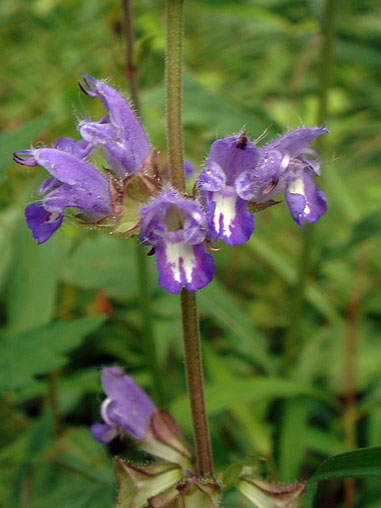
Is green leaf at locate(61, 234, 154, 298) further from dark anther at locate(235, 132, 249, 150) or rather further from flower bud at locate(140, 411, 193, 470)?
dark anther at locate(235, 132, 249, 150)

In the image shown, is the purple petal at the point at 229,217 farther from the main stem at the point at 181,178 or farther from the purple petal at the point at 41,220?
the purple petal at the point at 41,220

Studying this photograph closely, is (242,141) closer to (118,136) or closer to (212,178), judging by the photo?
(212,178)

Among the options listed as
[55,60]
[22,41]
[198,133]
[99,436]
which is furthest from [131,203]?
[22,41]

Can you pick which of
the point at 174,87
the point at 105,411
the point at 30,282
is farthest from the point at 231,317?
the point at 174,87

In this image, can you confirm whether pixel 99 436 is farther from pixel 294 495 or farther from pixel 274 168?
pixel 274 168

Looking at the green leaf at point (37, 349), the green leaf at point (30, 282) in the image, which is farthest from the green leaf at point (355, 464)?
the green leaf at point (30, 282)

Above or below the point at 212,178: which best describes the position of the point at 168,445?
below
